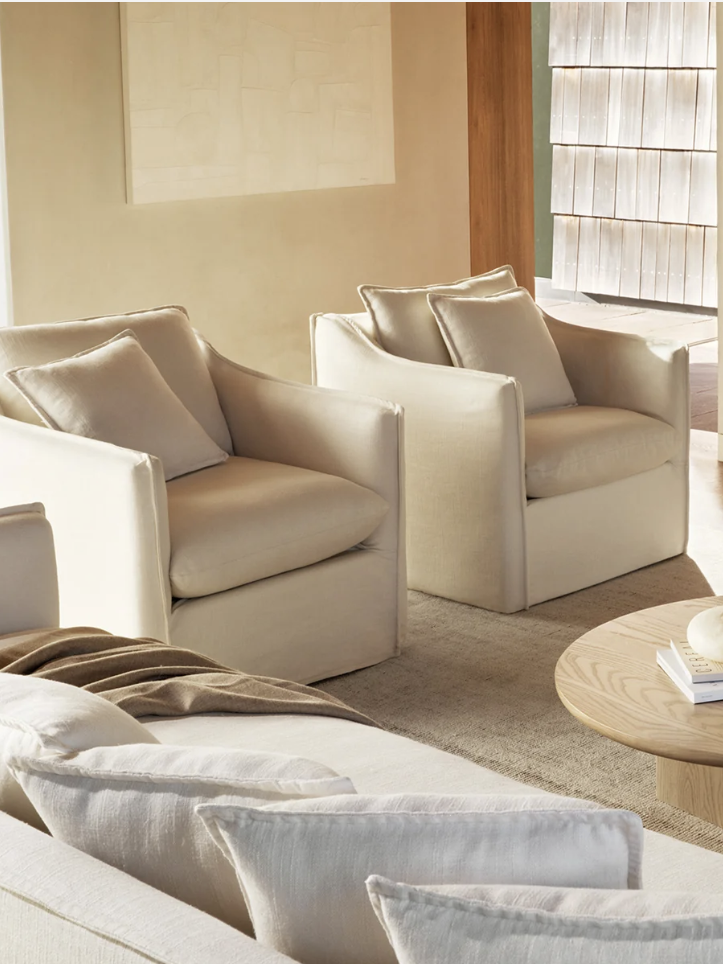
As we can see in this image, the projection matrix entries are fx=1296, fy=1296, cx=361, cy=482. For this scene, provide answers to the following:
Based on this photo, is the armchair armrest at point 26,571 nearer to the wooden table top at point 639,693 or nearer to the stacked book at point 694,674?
the wooden table top at point 639,693

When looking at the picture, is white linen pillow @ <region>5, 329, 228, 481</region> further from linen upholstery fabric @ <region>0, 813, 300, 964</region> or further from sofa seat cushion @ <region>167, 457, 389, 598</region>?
linen upholstery fabric @ <region>0, 813, 300, 964</region>

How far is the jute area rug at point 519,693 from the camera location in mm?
2680

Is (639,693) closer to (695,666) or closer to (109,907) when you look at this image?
(695,666)

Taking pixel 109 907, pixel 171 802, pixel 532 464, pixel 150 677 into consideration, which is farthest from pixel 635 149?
pixel 109 907

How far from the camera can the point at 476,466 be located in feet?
11.9

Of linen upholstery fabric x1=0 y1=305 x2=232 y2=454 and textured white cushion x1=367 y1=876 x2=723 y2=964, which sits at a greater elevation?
linen upholstery fabric x1=0 y1=305 x2=232 y2=454

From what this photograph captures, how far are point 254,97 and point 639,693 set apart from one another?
3.29 metres

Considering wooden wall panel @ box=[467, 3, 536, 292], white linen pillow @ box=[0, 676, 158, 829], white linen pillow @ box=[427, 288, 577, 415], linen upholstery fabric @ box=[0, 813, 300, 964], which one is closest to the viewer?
linen upholstery fabric @ box=[0, 813, 300, 964]

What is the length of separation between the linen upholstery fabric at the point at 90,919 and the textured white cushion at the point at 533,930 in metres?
0.13

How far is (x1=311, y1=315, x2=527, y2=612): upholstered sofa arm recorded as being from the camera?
357 cm

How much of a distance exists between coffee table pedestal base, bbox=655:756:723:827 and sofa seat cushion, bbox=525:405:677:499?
1264 millimetres

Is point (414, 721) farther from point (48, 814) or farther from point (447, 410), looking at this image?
point (48, 814)

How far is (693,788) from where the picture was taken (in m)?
2.46

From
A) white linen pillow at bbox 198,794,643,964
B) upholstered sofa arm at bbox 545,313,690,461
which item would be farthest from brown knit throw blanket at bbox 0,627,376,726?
upholstered sofa arm at bbox 545,313,690,461
